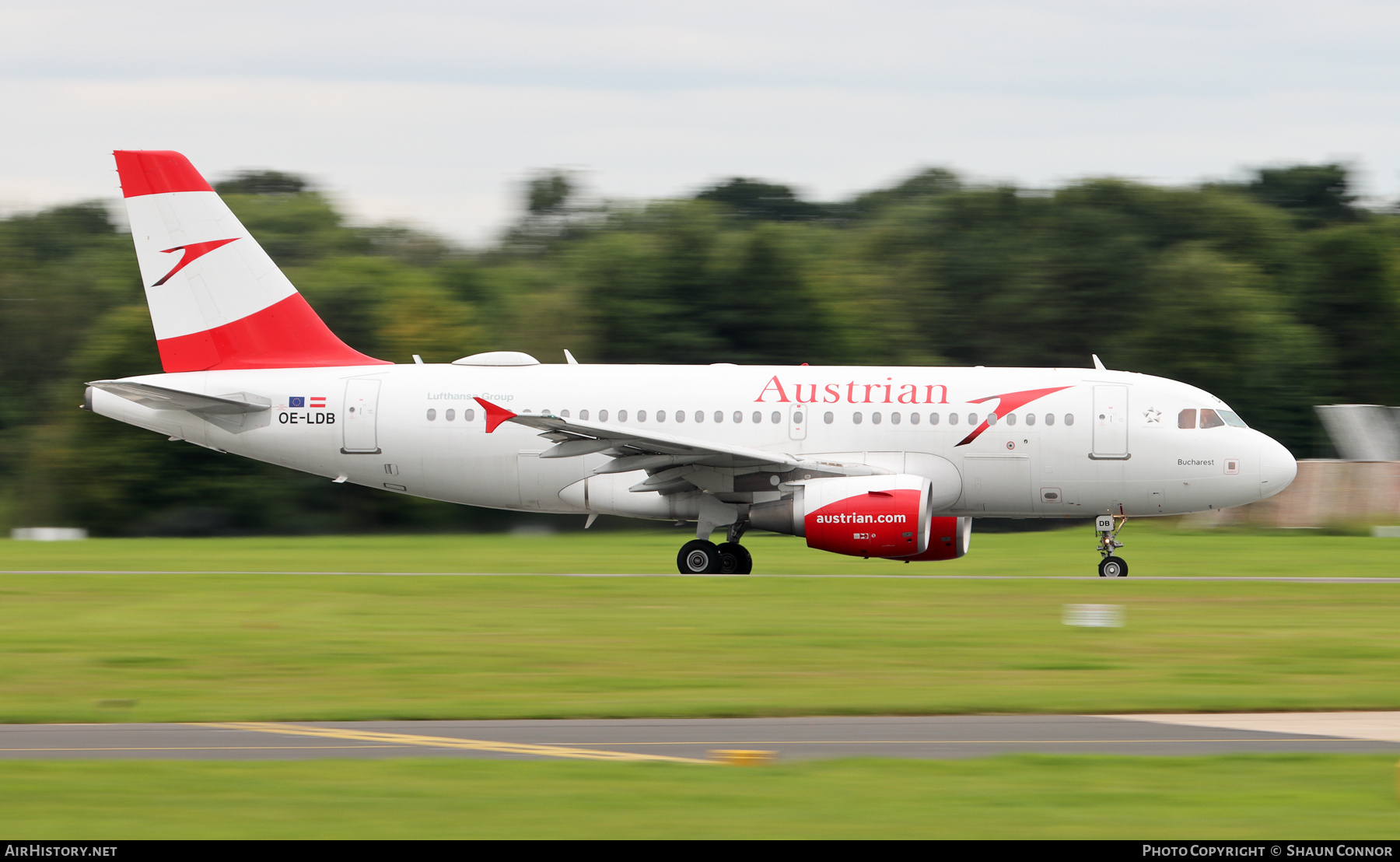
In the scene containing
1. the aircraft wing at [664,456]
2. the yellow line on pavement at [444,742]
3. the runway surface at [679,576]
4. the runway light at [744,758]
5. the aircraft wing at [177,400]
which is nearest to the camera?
the runway light at [744,758]

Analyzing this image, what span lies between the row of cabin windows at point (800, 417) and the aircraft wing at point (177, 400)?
121 inches

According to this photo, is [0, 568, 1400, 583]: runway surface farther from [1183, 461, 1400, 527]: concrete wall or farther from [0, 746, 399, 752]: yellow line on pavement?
[1183, 461, 1400, 527]: concrete wall

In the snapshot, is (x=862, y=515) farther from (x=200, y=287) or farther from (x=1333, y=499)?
(x=1333, y=499)

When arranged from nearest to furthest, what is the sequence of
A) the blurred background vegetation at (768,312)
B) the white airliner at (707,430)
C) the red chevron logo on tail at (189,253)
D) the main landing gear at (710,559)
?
the main landing gear at (710,559) → the white airliner at (707,430) → the red chevron logo on tail at (189,253) → the blurred background vegetation at (768,312)

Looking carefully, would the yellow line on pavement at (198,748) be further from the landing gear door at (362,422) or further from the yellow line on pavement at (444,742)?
the landing gear door at (362,422)

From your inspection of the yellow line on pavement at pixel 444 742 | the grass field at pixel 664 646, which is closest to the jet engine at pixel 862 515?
the grass field at pixel 664 646

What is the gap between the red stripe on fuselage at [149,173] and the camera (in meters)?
26.0

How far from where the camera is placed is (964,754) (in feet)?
34.3

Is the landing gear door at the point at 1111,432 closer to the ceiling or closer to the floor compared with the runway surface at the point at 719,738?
closer to the ceiling

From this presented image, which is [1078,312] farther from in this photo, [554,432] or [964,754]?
[964,754]

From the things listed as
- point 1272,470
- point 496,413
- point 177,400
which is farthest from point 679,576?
point 1272,470


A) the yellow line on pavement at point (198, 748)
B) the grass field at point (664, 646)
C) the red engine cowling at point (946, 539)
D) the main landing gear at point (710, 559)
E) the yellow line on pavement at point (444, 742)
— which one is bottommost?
the yellow line on pavement at point (198, 748)

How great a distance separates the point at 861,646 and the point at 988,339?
32.4 meters
